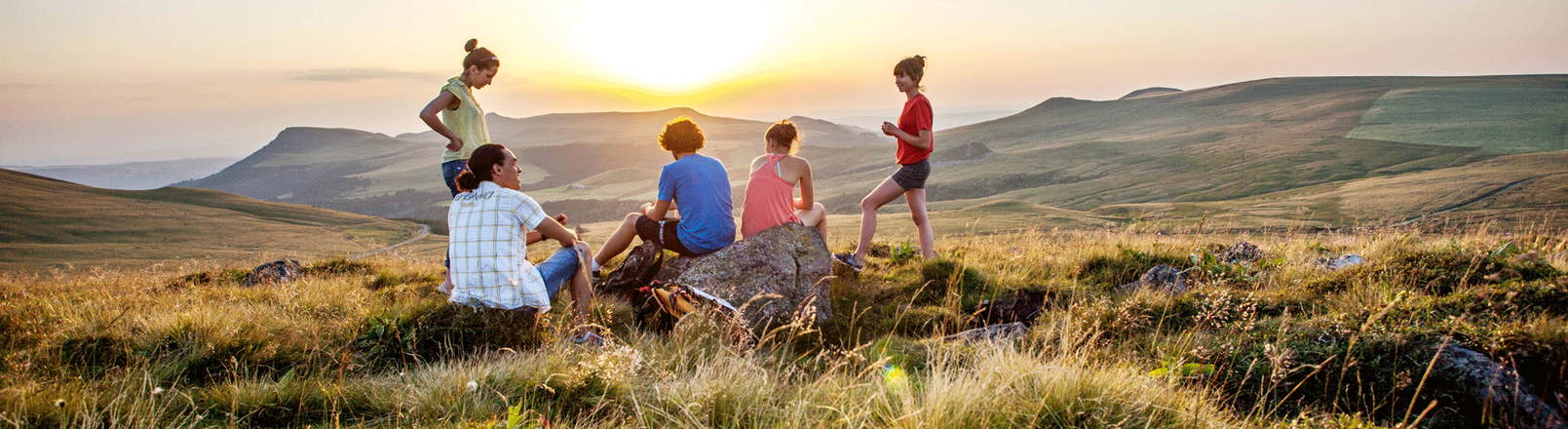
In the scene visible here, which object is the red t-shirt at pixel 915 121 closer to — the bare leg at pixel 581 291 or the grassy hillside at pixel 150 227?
the bare leg at pixel 581 291

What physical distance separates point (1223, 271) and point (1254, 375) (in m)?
2.35

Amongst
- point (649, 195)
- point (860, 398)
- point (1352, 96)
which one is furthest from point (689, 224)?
point (1352, 96)

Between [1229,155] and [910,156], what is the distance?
7548 centimetres

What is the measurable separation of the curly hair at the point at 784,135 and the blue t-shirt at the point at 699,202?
0.71m

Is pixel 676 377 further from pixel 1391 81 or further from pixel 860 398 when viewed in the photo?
pixel 1391 81

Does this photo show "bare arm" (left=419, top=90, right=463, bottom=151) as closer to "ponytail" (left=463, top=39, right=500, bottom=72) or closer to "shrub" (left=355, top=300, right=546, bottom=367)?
"ponytail" (left=463, top=39, right=500, bottom=72)

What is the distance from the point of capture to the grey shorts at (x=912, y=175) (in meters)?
6.84

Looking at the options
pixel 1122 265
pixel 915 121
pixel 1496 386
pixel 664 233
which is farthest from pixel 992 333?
pixel 664 233

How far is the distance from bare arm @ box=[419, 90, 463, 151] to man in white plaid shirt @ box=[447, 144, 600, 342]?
1.19 meters

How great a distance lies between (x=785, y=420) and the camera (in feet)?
9.27

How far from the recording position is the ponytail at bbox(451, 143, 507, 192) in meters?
4.64

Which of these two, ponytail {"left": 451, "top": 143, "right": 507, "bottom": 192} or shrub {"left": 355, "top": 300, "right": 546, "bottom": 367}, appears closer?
shrub {"left": 355, "top": 300, "right": 546, "bottom": 367}

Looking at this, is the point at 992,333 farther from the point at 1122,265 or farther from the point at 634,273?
the point at 634,273

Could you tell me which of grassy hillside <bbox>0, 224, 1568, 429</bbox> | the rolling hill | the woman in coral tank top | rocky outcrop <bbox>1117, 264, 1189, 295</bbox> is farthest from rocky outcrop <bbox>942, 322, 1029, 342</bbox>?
the rolling hill
